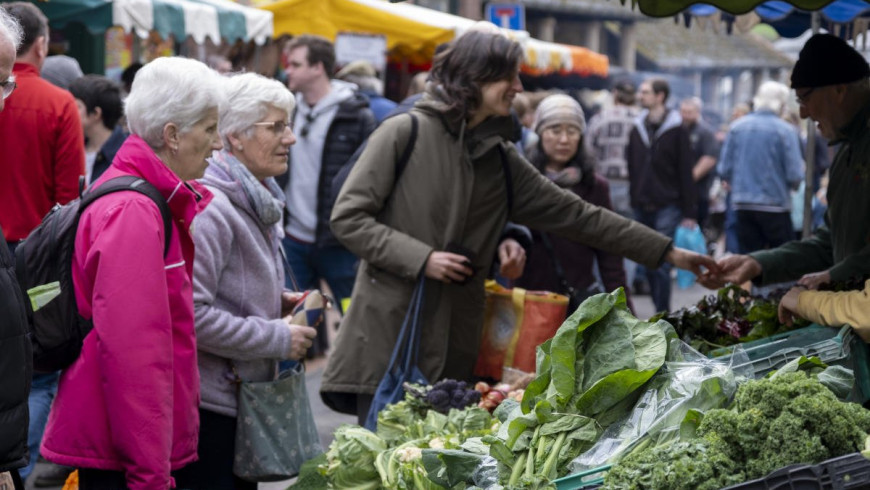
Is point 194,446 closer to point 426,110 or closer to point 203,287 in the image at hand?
point 203,287

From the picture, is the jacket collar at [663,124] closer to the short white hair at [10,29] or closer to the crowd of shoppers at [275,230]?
the crowd of shoppers at [275,230]

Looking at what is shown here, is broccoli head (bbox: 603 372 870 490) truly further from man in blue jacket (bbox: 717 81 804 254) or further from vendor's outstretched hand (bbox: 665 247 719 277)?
man in blue jacket (bbox: 717 81 804 254)

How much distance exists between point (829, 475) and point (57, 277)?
2013 millimetres

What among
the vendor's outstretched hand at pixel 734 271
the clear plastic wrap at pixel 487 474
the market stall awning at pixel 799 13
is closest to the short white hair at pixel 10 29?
the clear plastic wrap at pixel 487 474

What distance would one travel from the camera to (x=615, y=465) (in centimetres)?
273

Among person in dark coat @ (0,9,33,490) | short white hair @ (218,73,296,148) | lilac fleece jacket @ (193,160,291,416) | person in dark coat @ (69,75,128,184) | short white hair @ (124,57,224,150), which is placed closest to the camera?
person in dark coat @ (0,9,33,490)

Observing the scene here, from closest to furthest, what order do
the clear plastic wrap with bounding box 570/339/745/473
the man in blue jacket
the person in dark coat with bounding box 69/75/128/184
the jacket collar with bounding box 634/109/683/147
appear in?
the clear plastic wrap with bounding box 570/339/745/473 → the person in dark coat with bounding box 69/75/128/184 → the man in blue jacket → the jacket collar with bounding box 634/109/683/147

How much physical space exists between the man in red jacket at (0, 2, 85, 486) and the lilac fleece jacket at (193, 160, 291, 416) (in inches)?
90.5

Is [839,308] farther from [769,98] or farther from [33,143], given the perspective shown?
[769,98]

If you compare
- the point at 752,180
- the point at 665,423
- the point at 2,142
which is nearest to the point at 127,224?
the point at 665,423

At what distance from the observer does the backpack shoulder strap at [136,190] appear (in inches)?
130

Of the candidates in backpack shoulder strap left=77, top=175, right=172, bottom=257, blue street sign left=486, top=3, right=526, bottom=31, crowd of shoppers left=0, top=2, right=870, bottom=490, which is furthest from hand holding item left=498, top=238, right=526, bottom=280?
blue street sign left=486, top=3, right=526, bottom=31

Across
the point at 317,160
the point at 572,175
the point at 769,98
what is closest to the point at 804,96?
the point at 572,175

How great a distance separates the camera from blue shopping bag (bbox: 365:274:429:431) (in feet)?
15.3
